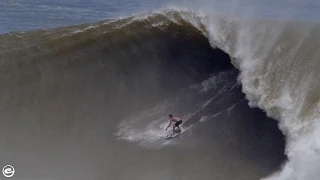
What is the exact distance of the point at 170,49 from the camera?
604 inches

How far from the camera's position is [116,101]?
44.5ft

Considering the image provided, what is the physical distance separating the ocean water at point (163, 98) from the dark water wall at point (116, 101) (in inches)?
1.0

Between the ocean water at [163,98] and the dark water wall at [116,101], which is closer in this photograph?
the ocean water at [163,98]

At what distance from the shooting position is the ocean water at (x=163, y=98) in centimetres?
1137

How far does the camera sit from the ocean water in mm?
11367

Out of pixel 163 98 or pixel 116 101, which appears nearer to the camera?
pixel 116 101

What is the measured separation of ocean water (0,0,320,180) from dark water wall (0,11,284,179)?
26 millimetres

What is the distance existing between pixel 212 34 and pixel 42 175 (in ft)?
21.8

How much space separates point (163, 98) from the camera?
1378 cm

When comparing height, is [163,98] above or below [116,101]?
above

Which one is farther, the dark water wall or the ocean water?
the dark water wall

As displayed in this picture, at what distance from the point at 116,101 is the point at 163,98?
122 centimetres

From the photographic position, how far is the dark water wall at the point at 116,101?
11.5 m

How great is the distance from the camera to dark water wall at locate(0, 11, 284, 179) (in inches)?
453
